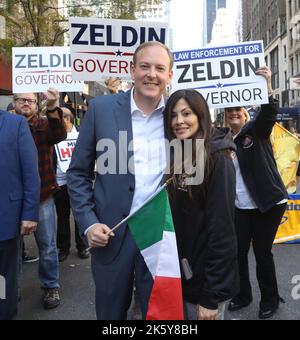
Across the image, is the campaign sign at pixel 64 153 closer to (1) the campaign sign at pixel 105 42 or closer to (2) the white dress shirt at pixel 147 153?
(1) the campaign sign at pixel 105 42

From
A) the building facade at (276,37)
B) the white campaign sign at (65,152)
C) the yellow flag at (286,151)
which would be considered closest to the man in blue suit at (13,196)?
the white campaign sign at (65,152)

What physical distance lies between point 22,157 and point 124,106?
3.67 feet

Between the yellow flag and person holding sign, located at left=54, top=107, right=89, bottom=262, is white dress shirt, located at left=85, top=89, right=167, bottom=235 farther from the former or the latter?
the yellow flag

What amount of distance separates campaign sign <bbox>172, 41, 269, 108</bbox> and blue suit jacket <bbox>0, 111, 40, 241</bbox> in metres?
1.76

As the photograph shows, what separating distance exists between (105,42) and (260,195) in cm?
221

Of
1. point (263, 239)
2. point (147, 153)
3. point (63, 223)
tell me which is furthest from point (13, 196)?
point (63, 223)

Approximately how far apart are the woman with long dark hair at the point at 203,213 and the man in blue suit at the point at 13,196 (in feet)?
4.41

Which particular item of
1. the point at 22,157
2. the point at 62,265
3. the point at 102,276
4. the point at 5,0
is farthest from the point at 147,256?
the point at 5,0

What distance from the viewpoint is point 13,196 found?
3.12m

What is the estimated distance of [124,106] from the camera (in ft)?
8.09

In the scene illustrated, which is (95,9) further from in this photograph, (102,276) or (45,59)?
(102,276)

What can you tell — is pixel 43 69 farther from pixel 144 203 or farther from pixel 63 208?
pixel 144 203

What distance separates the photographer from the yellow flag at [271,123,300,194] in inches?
251

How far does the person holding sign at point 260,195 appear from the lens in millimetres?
3703
